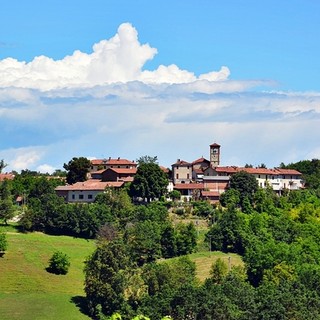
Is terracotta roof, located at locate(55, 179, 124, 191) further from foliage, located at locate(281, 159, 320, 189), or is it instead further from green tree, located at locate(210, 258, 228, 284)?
green tree, located at locate(210, 258, 228, 284)

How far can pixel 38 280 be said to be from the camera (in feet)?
230

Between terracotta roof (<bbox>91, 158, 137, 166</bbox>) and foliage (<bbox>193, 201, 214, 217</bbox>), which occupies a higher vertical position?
terracotta roof (<bbox>91, 158, 137, 166</bbox>)

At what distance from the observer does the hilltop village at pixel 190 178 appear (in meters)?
102

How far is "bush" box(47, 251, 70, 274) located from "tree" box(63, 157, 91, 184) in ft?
123

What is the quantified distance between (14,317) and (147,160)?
6050cm

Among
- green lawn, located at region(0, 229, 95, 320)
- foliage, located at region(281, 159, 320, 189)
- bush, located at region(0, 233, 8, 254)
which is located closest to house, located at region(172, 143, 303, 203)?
foliage, located at region(281, 159, 320, 189)

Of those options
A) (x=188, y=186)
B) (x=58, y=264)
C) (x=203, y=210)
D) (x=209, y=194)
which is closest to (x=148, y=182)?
(x=203, y=210)

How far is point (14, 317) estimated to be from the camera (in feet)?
195

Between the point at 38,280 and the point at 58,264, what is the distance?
332cm

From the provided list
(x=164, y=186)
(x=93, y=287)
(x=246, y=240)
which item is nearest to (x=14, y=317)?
(x=93, y=287)

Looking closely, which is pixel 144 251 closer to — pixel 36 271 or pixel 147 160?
pixel 36 271

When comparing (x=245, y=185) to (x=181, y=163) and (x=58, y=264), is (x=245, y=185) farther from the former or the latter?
(x=58, y=264)

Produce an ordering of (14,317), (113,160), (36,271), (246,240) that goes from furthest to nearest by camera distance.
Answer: (113,160) < (246,240) < (36,271) < (14,317)

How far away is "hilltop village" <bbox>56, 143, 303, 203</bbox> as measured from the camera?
101500mm
